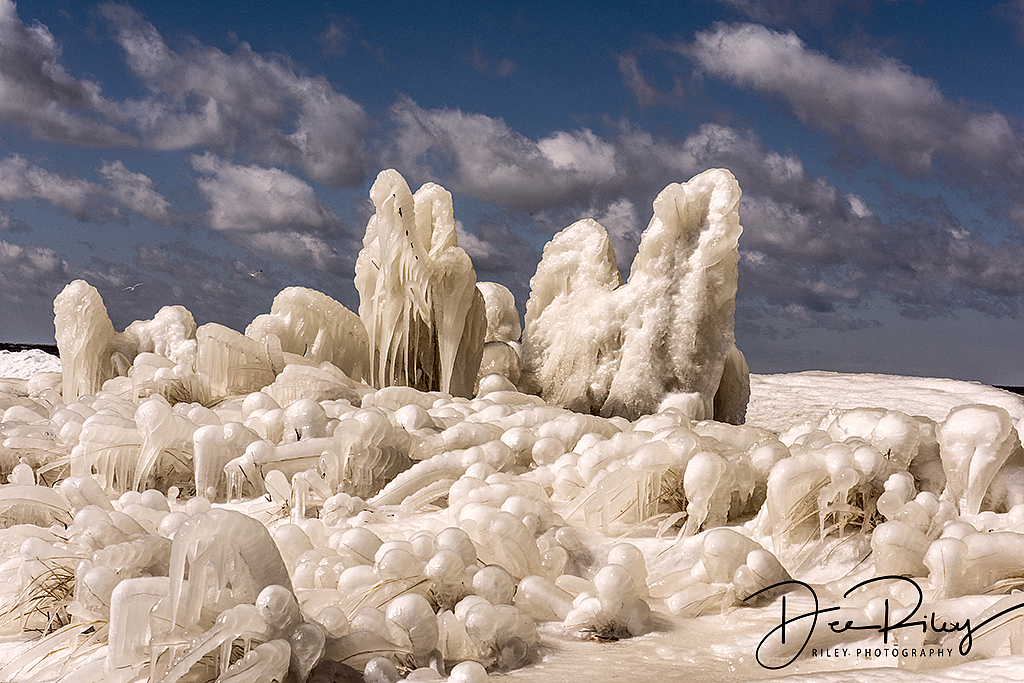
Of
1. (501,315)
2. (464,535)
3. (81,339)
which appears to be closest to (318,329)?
(81,339)

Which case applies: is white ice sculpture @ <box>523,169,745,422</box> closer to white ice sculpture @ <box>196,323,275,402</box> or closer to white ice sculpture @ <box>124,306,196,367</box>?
white ice sculpture @ <box>196,323,275,402</box>

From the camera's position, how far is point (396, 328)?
22.5ft

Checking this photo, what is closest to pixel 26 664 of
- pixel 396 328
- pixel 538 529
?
pixel 538 529

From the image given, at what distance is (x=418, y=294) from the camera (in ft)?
21.9

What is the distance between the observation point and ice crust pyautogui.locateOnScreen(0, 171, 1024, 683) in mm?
1747

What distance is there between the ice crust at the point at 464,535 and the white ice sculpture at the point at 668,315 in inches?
50.6

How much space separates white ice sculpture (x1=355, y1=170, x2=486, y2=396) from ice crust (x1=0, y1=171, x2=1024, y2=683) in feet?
3.68

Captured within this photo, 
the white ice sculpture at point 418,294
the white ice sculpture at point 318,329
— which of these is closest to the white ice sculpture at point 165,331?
the white ice sculpture at point 318,329

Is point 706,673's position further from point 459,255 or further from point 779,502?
point 459,255

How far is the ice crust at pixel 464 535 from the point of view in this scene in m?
1.75

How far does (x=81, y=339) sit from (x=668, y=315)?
5.03 meters

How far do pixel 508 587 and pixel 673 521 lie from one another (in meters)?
1.02
